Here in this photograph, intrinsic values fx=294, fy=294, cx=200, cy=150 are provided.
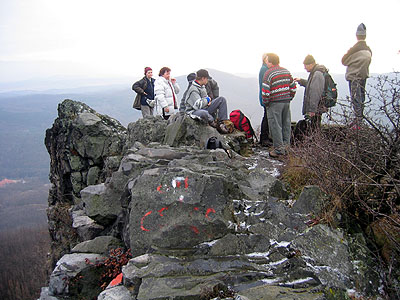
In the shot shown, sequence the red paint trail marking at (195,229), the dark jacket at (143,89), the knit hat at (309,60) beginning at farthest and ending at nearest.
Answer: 1. the dark jacket at (143,89)
2. the knit hat at (309,60)
3. the red paint trail marking at (195,229)

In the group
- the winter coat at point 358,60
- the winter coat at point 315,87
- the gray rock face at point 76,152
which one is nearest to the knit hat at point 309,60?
the winter coat at point 315,87

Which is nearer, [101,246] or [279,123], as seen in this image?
[101,246]

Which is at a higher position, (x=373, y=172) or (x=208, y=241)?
(x=373, y=172)

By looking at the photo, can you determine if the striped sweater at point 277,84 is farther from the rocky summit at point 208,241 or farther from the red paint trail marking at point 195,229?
the red paint trail marking at point 195,229

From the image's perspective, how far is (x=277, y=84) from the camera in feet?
29.7

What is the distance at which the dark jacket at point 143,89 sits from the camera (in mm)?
13711

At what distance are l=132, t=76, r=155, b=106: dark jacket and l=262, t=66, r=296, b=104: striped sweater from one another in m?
6.58

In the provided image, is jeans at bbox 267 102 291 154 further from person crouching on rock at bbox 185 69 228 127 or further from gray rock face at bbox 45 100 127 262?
gray rock face at bbox 45 100 127 262

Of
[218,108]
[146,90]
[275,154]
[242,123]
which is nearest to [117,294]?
[275,154]

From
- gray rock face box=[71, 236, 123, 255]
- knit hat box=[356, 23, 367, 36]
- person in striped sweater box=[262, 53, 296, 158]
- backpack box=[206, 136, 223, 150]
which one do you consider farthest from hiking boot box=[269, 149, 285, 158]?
gray rock face box=[71, 236, 123, 255]

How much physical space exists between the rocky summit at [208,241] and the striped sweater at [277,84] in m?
2.47

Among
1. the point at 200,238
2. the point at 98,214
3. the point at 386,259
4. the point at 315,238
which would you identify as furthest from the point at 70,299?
the point at 386,259

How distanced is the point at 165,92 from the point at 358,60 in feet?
24.3

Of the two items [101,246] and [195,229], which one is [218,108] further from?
[195,229]
